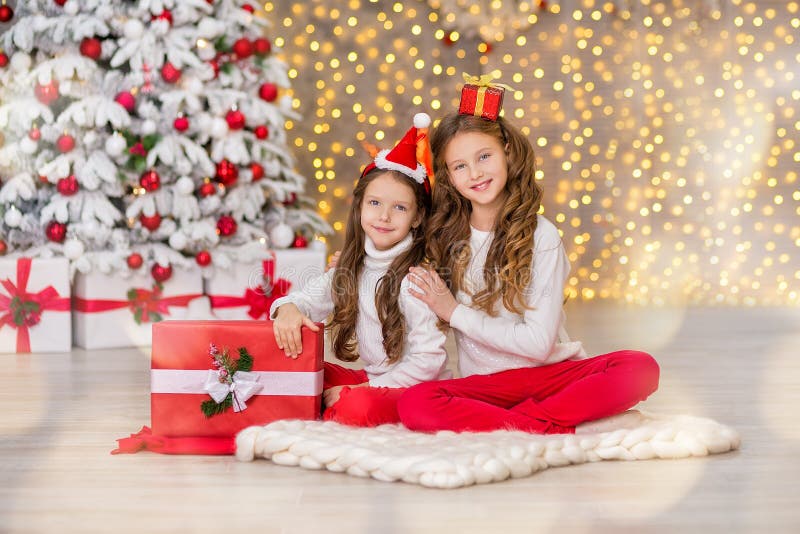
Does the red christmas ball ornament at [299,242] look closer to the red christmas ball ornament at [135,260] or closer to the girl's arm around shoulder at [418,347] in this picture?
the red christmas ball ornament at [135,260]

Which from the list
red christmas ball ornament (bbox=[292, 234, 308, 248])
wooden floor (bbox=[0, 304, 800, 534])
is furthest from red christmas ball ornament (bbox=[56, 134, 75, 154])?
wooden floor (bbox=[0, 304, 800, 534])

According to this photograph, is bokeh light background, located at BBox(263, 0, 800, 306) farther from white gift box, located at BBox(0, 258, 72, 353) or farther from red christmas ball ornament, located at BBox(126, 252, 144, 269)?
white gift box, located at BBox(0, 258, 72, 353)

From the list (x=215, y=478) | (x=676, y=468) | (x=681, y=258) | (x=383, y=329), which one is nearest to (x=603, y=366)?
(x=676, y=468)

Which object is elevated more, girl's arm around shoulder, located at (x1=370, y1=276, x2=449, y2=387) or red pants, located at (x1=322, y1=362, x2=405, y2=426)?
girl's arm around shoulder, located at (x1=370, y1=276, x2=449, y2=387)

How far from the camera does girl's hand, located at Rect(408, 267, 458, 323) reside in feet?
Answer: 7.64

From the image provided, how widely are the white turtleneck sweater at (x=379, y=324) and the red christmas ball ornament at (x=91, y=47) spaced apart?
1637 millimetres

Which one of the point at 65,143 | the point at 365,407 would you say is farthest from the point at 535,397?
the point at 65,143

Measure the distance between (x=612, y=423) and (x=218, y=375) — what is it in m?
0.94

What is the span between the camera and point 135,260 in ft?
11.8

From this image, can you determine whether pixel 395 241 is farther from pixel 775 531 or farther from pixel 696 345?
pixel 696 345

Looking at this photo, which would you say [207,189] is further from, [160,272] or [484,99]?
[484,99]

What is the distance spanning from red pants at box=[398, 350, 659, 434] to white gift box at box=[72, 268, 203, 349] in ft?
5.55

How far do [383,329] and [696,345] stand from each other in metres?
1.78

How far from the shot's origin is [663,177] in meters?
4.96
